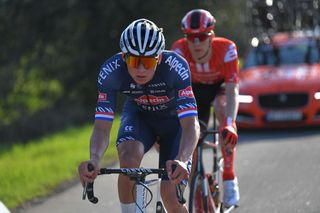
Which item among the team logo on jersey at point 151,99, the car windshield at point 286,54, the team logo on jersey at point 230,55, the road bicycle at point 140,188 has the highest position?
the team logo on jersey at point 230,55

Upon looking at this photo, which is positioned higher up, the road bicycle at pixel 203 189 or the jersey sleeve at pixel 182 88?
the jersey sleeve at pixel 182 88

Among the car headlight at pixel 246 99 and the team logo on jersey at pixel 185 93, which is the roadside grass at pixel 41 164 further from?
the team logo on jersey at pixel 185 93

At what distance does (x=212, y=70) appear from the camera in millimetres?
7875

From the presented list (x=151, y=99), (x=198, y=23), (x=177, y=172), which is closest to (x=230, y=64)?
(x=198, y=23)

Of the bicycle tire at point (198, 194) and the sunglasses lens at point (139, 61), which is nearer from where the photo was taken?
the sunglasses lens at point (139, 61)

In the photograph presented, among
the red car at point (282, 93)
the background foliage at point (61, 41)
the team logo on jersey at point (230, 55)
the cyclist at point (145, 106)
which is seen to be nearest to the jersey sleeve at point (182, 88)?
the cyclist at point (145, 106)

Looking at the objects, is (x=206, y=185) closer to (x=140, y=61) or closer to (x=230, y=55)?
(x=230, y=55)

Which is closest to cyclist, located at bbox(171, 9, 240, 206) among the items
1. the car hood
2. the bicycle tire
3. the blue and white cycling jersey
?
the bicycle tire

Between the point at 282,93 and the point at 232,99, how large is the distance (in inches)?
258

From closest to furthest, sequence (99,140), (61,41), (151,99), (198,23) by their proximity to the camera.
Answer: (99,140), (151,99), (198,23), (61,41)

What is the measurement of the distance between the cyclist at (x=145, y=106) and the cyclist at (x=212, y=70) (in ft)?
3.21

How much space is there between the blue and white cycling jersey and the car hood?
800cm

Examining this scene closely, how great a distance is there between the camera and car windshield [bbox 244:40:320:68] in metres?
14.9

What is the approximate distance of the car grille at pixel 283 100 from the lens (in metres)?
13.7
